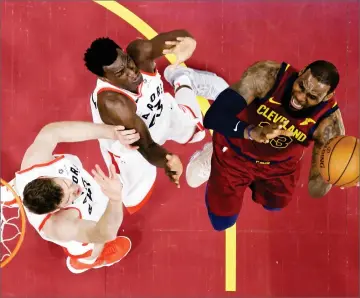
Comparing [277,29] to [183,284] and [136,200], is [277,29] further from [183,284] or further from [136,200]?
[183,284]

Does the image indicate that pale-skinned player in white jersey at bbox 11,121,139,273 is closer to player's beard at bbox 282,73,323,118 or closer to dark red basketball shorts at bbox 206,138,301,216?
dark red basketball shorts at bbox 206,138,301,216

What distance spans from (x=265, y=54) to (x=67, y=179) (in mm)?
2294

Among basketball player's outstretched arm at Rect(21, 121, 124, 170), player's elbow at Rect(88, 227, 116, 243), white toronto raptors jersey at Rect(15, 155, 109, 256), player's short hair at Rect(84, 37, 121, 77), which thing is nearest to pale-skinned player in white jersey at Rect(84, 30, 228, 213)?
player's short hair at Rect(84, 37, 121, 77)

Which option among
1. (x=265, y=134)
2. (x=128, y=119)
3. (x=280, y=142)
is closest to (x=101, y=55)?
(x=128, y=119)

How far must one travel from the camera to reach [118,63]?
3238 mm

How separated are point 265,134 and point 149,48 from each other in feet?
4.37

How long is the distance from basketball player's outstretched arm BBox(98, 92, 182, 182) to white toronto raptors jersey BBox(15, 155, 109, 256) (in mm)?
570

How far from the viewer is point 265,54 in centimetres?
433

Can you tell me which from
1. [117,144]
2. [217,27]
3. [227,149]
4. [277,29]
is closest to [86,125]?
[117,144]

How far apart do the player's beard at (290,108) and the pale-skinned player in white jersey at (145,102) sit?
98 cm

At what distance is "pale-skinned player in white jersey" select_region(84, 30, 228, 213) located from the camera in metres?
3.33

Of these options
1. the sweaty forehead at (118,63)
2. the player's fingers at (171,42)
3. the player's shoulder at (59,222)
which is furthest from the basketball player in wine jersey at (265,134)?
the player's shoulder at (59,222)

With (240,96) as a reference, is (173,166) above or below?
below

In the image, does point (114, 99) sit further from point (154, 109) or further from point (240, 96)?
point (240, 96)
